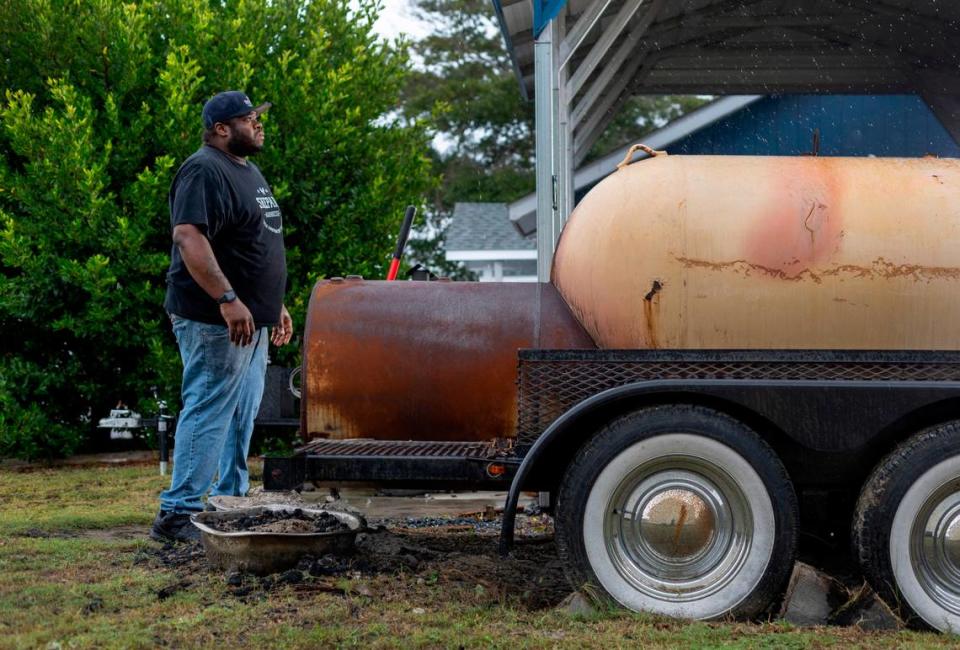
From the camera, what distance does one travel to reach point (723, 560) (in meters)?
3.88

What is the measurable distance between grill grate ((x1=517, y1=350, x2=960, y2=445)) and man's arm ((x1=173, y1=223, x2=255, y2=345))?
1473 mm

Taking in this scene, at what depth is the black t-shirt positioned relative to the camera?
5082 millimetres

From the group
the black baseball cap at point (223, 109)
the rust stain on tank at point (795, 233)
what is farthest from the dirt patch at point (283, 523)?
the rust stain on tank at point (795, 233)

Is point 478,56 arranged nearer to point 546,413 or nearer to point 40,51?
point 40,51

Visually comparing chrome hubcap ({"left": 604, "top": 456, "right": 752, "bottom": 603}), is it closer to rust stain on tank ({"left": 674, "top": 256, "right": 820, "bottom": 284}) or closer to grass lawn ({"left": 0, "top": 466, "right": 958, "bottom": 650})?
grass lawn ({"left": 0, "top": 466, "right": 958, "bottom": 650})

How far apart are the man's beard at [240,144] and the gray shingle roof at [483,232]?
19417mm

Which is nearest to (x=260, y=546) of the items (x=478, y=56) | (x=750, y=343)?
(x=750, y=343)

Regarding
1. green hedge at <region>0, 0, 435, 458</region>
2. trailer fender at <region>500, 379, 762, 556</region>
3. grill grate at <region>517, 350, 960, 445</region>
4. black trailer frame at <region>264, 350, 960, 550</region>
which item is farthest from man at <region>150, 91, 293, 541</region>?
green hedge at <region>0, 0, 435, 458</region>

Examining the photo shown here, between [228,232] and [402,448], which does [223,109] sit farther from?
[402,448]

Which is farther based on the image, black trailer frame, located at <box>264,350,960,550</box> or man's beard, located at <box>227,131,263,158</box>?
man's beard, located at <box>227,131,263,158</box>

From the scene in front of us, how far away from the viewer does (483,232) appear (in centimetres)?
2605

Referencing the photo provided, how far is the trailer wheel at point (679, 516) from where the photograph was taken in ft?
12.6

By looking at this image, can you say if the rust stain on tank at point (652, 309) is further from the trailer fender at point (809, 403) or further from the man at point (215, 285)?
the man at point (215, 285)

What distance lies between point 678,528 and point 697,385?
0.49m
